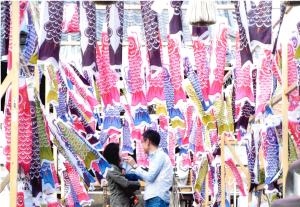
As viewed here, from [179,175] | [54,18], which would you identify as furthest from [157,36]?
[179,175]

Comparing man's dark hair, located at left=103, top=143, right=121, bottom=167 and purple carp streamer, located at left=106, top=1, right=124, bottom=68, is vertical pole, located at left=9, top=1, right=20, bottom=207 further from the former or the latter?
man's dark hair, located at left=103, top=143, right=121, bottom=167

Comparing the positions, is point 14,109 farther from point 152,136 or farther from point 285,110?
point 285,110

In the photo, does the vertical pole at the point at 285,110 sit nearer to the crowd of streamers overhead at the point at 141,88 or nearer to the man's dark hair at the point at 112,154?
the crowd of streamers overhead at the point at 141,88

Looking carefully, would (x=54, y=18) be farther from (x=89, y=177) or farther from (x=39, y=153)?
(x=89, y=177)

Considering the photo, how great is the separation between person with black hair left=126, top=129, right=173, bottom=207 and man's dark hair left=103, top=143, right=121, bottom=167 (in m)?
0.49

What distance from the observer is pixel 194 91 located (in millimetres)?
12805

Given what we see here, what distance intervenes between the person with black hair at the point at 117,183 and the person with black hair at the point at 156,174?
0.35 meters

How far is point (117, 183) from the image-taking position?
34.0 feet

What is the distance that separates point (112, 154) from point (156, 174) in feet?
2.44

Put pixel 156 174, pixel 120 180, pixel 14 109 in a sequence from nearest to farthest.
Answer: pixel 14 109 < pixel 156 174 < pixel 120 180

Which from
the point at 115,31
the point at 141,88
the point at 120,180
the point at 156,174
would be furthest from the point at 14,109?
the point at 141,88

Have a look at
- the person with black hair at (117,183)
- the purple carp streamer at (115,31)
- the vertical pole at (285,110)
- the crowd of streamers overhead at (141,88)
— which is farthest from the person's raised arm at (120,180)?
the vertical pole at (285,110)

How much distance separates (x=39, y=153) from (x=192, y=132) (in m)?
6.68

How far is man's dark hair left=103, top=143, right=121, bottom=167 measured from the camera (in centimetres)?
1028
